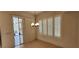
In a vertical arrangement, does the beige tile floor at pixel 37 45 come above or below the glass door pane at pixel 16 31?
below

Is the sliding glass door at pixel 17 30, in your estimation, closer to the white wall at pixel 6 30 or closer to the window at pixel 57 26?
the white wall at pixel 6 30

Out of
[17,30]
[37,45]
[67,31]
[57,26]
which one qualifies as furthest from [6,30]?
[67,31]

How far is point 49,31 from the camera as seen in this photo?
1.75 m

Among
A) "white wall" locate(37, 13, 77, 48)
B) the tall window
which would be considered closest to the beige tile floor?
"white wall" locate(37, 13, 77, 48)

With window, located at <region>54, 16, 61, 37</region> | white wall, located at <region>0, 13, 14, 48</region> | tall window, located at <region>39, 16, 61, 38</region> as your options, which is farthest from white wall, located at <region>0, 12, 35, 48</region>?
window, located at <region>54, 16, 61, 37</region>

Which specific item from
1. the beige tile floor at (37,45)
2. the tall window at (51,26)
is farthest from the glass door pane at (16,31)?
the tall window at (51,26)

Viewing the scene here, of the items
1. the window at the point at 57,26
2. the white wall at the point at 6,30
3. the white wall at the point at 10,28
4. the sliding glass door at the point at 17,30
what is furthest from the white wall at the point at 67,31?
the white wall at the point at 6,30

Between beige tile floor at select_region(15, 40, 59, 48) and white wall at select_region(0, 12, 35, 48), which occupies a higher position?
white wall at select_region(0, 12, 35, 48)

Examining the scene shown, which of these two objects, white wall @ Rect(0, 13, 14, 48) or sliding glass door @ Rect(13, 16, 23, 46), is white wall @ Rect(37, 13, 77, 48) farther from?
white wall @ Rect(0, 13, 14, 48)

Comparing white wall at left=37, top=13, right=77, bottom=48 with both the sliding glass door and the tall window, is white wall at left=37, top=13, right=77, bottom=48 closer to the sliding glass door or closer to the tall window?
the tall window
